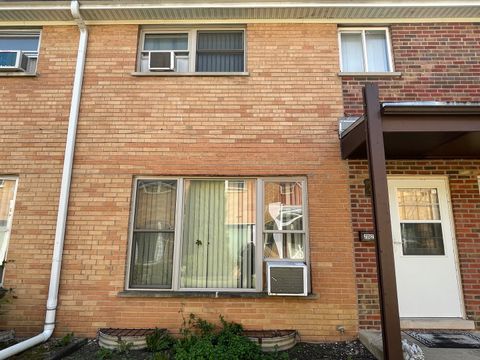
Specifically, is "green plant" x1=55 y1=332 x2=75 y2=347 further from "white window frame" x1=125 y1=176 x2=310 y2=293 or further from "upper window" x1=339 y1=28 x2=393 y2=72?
"upper window" x1=339 y1=28 x2=393 y2=72

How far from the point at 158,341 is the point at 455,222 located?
4699 mm

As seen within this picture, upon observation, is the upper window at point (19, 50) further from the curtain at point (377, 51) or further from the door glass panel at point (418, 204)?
the door glass panel at point (418, 204)

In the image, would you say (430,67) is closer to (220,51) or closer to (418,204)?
(418,204)

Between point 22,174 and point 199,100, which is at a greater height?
point 199,100

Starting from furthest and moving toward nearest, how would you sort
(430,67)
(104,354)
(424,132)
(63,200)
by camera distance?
(430,67), (63,200), (104,354), (424,132)

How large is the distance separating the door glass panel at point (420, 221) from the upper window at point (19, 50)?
6.63 m

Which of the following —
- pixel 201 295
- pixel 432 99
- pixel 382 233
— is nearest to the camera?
pixel 382 233

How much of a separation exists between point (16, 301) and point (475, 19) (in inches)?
345

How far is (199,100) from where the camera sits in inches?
226

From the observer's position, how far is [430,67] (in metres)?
5.82

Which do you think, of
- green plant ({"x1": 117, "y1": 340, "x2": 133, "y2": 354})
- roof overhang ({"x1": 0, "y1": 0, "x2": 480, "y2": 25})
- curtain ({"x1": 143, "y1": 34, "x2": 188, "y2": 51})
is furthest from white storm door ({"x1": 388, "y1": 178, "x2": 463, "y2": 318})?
curtain ({"x1": 143, "y1": 34, "x2": 188, "y2": 51})

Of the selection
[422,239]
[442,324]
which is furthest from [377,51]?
[442,324]

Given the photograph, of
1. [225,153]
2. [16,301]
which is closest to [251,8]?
[225,153]

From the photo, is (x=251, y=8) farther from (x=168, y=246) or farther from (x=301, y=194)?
(x=168, y=246)
